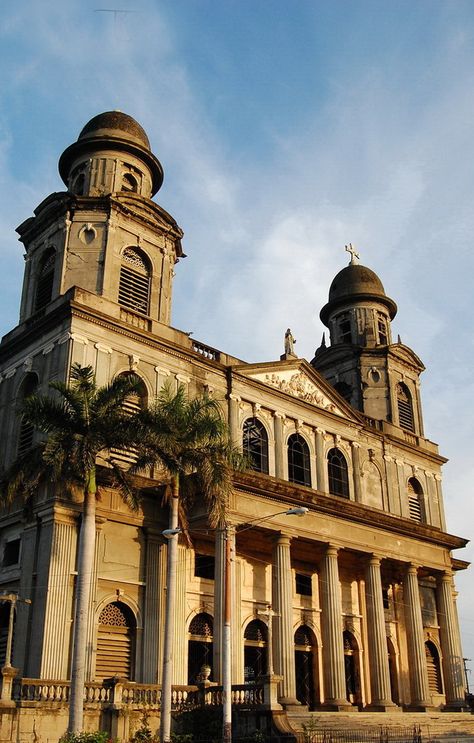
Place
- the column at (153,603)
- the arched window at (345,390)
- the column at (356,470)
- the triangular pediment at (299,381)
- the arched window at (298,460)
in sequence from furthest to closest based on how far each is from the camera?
the arched window at (345,390) < the column at (356,470) < the arched window at (298,460) < the triangular pediment at (299,381) < the column at (153,603)

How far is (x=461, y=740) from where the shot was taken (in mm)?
28625

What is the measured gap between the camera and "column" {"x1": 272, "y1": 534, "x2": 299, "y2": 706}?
91.0 feet

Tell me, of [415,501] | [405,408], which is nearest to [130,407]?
[415,501]

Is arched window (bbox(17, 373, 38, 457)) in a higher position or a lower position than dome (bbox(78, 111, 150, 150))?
lower

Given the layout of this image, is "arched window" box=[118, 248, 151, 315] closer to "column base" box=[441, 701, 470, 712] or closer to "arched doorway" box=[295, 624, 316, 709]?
"arched doorway" box=[295, 624, 316, 709]

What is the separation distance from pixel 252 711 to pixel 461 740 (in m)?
9.08

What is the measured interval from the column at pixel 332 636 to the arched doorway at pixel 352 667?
4.11 metres

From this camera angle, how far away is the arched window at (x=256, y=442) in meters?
34.4

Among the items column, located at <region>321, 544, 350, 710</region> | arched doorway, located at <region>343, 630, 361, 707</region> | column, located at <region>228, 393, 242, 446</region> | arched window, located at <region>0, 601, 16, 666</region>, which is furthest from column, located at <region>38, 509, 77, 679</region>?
arched doorway, located at <region>343, 630, 361, 707</region>

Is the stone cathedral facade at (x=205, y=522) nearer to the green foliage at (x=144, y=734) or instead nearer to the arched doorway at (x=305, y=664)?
the arched doorway at (x=305, y=664)

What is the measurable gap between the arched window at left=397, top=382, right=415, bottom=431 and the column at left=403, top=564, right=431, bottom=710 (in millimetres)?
11430

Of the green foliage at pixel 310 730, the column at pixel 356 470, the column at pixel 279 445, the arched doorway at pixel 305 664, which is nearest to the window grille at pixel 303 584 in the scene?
the arched doorway at pixel 305 664

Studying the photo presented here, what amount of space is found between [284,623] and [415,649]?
868cm

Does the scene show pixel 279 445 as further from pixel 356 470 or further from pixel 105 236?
pixel 105 236
